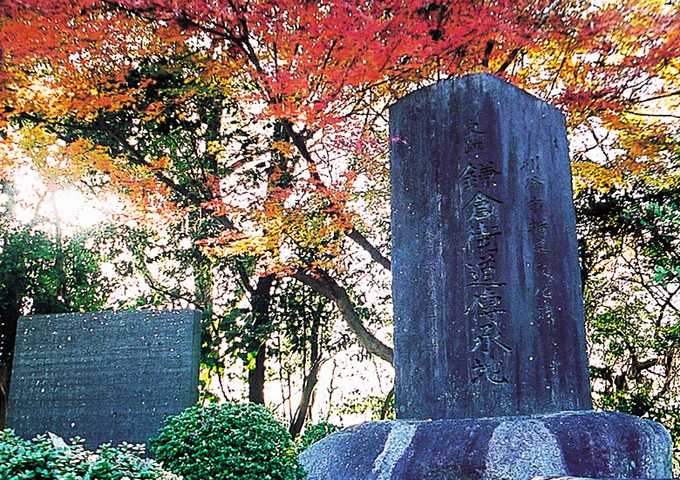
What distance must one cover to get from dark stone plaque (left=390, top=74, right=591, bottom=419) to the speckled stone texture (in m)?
0.38

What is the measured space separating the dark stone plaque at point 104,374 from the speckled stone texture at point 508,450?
9.29ft

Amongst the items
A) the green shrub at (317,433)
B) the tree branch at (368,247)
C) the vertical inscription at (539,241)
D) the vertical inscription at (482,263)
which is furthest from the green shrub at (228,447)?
the tree branch at (368,247)

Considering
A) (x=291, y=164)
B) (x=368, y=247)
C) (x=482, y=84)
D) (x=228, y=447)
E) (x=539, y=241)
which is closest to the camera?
(x=228, y=447)

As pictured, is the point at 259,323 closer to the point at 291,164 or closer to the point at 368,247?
the point at 291,164

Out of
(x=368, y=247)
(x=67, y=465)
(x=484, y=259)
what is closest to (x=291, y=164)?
(x=368, y=247)

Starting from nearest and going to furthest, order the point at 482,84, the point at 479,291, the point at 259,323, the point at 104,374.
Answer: the point at 479,291
the point at 482,84
the point at 104,374
the point at 259,323

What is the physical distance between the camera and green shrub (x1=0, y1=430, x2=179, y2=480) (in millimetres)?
2164

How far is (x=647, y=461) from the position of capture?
3543mm

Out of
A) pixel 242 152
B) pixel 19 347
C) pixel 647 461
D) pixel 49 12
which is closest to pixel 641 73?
pixel 647 461

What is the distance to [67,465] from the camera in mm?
2264

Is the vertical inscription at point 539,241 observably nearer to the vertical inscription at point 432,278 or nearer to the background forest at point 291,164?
the vertical inscription at point 432,278

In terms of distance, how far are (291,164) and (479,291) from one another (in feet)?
16.7

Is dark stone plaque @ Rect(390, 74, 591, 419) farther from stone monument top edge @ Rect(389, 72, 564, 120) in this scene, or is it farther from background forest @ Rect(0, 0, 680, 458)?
background forest @ Rect(0, 0, 680, 458)

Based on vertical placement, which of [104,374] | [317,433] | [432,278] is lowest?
[317,433]
